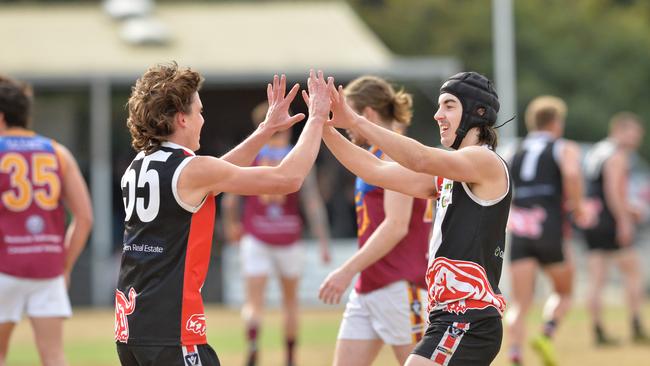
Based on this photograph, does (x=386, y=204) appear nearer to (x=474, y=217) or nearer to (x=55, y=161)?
(x=474, y=217)

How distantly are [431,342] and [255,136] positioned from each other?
1.36m

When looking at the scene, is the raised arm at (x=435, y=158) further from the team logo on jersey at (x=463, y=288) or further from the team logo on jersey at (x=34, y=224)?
the team logo on jersey at (x=34, y=224)

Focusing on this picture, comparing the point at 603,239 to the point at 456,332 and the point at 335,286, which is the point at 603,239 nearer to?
the point at 335,286

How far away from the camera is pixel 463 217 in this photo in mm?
5309

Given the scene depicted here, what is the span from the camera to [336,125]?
5512 millimetres

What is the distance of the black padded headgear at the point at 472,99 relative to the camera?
534cm

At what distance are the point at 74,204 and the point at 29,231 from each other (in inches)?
14.2

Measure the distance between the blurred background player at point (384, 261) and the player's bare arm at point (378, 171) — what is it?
20.5 inches

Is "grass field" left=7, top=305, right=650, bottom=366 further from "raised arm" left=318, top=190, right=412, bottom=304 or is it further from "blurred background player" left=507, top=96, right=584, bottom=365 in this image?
"raised arm" left=318, top=190, right=412, bottom=304

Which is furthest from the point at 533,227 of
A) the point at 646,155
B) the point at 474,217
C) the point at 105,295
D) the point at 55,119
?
the point at 646,155

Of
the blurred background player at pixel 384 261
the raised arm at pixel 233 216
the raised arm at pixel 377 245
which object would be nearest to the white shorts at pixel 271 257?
the raised arm at pixel 233 216

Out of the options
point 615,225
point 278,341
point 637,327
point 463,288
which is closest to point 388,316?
point 463,288

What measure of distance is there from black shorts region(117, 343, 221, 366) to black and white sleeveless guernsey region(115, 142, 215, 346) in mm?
25

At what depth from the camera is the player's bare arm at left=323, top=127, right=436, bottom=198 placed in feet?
18.9
